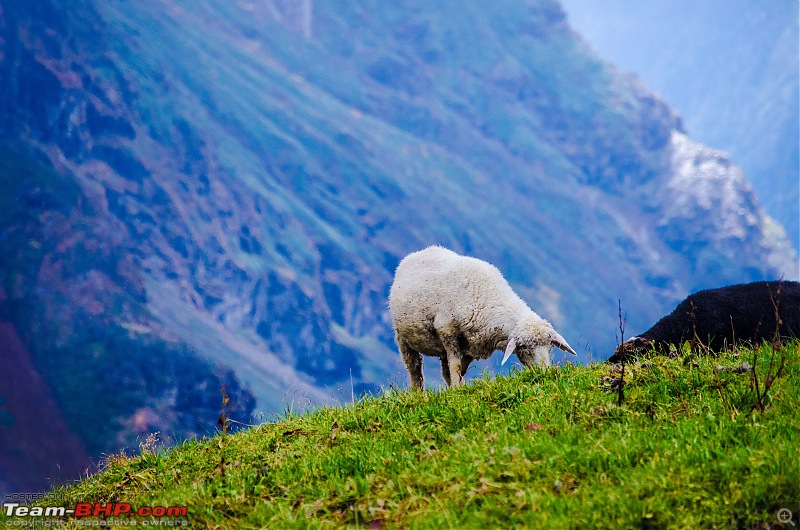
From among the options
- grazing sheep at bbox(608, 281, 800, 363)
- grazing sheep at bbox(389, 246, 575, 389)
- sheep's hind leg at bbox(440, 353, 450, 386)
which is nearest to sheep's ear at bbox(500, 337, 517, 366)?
grazing sheep at bbox(389, 246, 575, 389)

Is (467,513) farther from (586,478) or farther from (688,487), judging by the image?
(688,487)

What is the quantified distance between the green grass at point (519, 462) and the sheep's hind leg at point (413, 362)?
3522 mm

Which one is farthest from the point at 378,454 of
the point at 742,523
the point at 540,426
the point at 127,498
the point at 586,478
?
the point at 742,523

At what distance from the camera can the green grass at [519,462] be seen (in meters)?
3.57

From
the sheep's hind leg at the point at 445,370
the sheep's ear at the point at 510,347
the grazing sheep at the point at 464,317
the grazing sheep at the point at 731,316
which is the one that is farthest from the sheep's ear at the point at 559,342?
the sheep's hind leg at the point at 445,370

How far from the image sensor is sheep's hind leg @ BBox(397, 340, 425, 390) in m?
10.0

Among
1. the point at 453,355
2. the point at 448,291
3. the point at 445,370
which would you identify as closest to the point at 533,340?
the point at 453,355

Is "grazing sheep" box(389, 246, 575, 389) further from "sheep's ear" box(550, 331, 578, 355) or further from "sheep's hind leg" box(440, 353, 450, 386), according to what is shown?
"sheep's hind leg" box(440, 353, 450, 386)

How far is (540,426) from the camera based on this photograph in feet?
15.8

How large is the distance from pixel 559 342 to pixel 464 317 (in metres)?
1.28

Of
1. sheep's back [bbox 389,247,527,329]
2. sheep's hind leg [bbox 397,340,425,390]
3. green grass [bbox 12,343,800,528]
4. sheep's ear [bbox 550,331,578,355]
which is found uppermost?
sheep's back [bbox 389,247,527,329]

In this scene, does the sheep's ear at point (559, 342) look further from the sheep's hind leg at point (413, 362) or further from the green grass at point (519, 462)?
the green grass at point (519, 462)

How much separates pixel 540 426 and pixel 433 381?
3.32 meters

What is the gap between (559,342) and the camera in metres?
8.84
